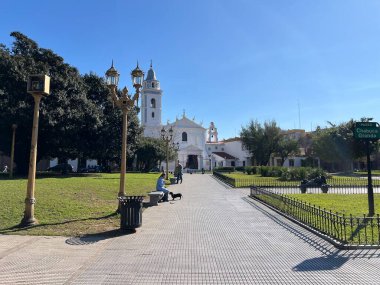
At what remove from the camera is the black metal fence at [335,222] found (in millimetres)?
7672

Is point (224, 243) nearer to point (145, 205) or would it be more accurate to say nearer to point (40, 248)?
point (40, 248)

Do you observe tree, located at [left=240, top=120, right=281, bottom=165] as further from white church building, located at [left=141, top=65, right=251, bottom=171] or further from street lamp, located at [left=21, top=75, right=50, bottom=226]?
street lamp, located at [left=21, top=75, right=50, bottom=226]

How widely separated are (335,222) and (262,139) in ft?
177

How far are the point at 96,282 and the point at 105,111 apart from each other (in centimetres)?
3353

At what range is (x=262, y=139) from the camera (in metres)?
61.5

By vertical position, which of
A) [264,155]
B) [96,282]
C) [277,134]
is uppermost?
[277,134]

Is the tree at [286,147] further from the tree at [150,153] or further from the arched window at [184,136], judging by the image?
the arched window at [184,136]

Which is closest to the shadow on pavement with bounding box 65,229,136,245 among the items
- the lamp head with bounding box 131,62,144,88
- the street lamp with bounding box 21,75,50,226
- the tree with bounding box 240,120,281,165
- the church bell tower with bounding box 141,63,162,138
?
the street lamp with bounding box 21,75,50,226

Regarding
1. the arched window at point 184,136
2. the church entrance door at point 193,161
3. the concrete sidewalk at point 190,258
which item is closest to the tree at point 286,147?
the church entrance door at point 193,161

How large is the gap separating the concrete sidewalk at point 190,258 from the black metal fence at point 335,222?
453 mm

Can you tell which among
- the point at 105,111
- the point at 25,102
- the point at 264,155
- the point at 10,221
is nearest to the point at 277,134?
the point at 264,155

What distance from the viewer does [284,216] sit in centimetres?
1159

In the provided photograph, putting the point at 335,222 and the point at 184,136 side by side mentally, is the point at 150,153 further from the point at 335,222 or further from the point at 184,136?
the point at 335,222

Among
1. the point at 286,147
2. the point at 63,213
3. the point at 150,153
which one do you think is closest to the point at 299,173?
the point at 63,213
